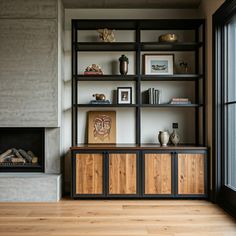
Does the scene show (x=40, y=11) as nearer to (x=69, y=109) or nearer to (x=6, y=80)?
(x=6, y=80)

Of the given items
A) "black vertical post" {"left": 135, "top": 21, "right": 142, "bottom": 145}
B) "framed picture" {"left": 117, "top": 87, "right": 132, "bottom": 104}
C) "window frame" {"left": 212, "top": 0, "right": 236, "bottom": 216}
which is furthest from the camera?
"framed picture" {"left": 117, "top": 87, "right": 132, "bottom": 104}

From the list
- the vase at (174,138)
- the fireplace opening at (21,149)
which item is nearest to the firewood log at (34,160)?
the fireplace opening at (21,149)

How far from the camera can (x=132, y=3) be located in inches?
172

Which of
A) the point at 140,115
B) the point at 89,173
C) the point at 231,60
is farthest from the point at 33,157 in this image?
the point at 231,60

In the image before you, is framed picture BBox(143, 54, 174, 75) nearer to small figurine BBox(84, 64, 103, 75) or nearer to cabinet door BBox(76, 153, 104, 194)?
small figurine BBox(84, 64, 103, 75)

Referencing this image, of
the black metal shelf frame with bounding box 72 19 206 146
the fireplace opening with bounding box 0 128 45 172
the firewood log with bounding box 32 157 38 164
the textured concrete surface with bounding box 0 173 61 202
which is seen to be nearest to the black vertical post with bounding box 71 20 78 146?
the black metal shelf frame with bounding box 72 19 206 146

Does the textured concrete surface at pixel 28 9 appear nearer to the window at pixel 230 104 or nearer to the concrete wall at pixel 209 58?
the concrete wall at pixel 209 58

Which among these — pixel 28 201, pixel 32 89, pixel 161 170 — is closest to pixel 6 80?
pixel 32 89

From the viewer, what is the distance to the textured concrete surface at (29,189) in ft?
13.0

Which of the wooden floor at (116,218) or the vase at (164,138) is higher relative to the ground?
the vase at (164,138)

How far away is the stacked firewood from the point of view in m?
4.32

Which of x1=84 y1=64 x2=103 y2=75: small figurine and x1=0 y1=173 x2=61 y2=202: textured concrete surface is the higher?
x1=84 y1=64 x2=103 y2=75: small figurine

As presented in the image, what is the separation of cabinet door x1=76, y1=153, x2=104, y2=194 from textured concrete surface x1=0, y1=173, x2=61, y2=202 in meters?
0.31

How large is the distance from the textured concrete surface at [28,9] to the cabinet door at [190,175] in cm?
254
